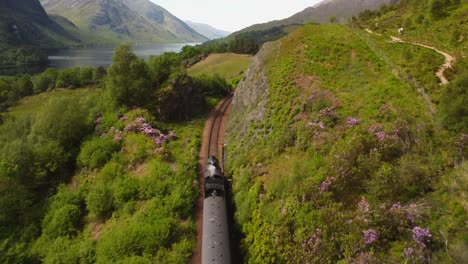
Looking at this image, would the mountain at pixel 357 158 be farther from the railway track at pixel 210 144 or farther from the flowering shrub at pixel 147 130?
the flowering shrub at pixel 147 130

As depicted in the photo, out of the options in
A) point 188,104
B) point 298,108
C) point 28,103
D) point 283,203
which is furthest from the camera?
point 28,103

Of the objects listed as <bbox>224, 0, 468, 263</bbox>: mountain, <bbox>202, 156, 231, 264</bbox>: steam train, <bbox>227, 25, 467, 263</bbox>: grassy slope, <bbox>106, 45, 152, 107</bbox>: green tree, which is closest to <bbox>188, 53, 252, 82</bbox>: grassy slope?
<bbox>106, 45, 152, 107</bbox>: green tree

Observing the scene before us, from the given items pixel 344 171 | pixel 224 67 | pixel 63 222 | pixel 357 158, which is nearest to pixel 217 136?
pixel 63 222

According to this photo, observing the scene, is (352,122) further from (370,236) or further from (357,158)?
(370,236)

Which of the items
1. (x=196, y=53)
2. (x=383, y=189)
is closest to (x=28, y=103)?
(x=196, y=53)

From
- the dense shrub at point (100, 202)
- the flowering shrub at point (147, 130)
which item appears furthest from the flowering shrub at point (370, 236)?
the flowering shrub at point (147, 130)

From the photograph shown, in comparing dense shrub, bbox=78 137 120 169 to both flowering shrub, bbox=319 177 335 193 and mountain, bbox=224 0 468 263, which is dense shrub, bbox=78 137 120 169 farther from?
flowering shrub, bbox=319 177 335 193

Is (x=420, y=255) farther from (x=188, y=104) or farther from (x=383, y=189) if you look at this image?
(x=188, y=104)
